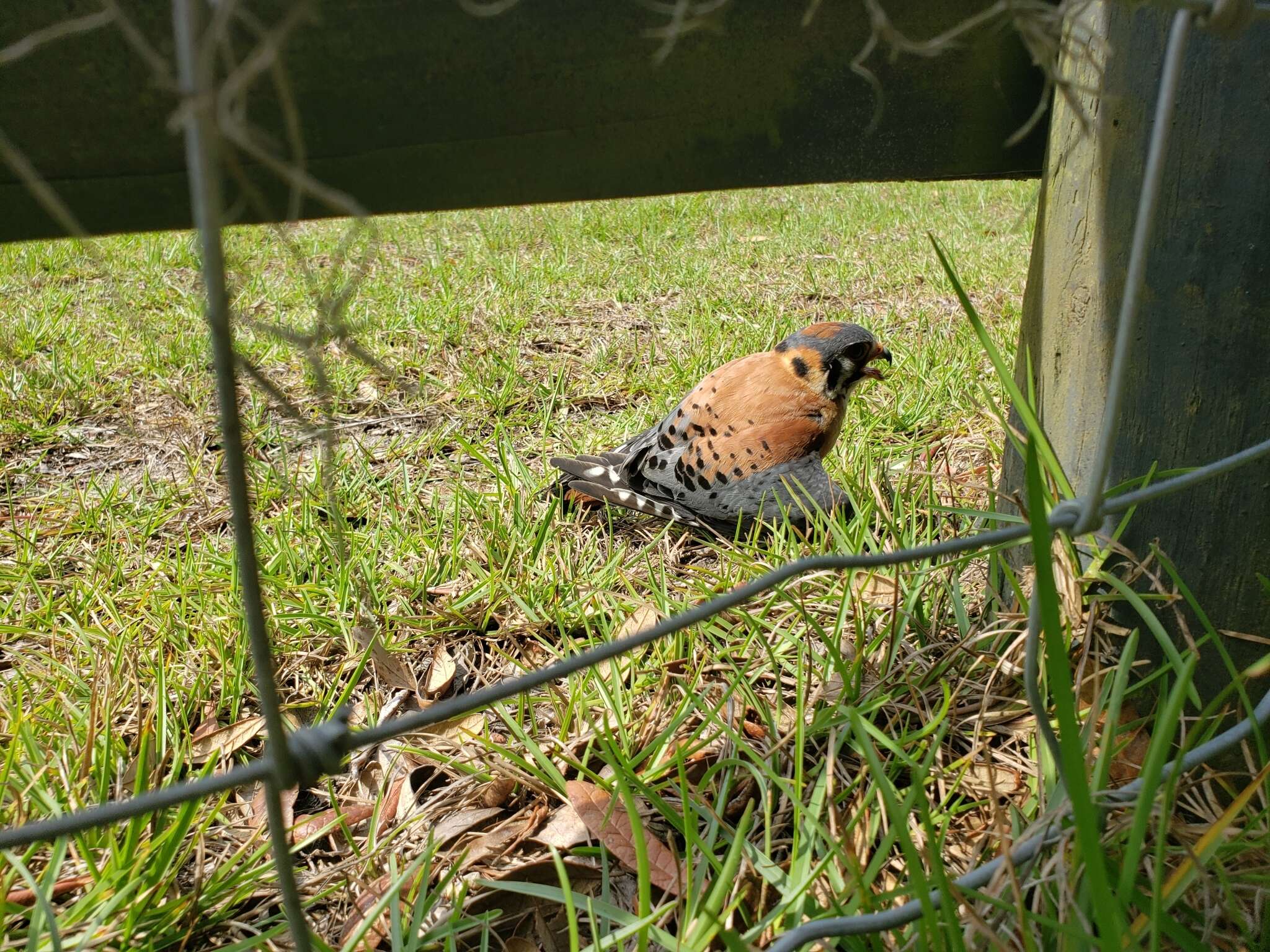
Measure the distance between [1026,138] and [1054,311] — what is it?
1.15 feet

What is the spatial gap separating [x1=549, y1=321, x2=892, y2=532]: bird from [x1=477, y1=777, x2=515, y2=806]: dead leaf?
1.02 metres

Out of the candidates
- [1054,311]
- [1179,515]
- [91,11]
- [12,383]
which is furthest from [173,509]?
[1179,515]

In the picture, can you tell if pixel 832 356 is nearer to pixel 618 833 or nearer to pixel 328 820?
pixel 618 833

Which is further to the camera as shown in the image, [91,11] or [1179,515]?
[1179,515]

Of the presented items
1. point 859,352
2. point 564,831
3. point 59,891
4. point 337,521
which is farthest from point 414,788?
point 859,352

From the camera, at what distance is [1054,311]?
1.62 m

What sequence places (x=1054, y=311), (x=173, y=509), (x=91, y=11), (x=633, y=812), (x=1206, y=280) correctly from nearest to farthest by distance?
(x=91, y=11) < (x=633, y=812) < (x=1206, y=280) < (x=1054, y=311) < (x=173, y=509)

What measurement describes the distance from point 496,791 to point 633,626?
565 millimetres

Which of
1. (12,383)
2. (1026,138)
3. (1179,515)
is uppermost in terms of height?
(12,383)

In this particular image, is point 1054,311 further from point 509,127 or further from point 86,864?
point 86,864

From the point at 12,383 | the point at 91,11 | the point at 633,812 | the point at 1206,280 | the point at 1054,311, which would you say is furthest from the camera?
the point at 12,383

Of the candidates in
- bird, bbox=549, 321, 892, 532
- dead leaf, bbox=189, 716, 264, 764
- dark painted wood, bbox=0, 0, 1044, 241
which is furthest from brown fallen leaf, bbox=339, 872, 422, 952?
bird, bbox=549, 321, 892, 532

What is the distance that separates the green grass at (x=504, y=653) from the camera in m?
1.25

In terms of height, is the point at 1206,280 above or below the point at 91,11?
below
